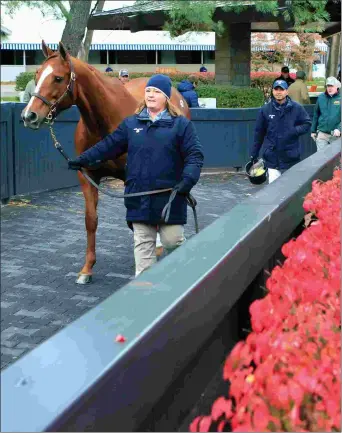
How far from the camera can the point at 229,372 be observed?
280 centimetres

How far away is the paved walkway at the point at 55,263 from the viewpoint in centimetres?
284

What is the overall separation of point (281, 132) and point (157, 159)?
4.38 metres

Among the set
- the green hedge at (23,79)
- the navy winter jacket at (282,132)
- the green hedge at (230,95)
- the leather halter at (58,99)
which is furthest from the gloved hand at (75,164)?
the green hedge at (23,79)

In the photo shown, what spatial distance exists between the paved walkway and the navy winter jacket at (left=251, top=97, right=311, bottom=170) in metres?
1.32

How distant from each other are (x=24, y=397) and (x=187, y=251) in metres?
1.83

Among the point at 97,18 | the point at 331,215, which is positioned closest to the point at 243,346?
the point at 331,215

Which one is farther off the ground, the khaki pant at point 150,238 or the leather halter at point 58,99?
the leather halter at point 58,99

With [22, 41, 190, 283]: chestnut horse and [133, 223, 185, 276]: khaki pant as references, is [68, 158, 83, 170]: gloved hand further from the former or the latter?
[22, 41, 190, 283]: chestnut horse

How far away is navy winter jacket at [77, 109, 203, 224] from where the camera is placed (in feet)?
19.9

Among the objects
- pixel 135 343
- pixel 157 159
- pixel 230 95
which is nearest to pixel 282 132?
pixel 157 159

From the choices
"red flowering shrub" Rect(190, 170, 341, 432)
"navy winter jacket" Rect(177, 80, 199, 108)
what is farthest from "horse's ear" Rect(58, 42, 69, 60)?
"navy winter jacket" Rect(177, 80, 199, 108)

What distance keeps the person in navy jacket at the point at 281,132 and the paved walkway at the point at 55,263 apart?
1.29m

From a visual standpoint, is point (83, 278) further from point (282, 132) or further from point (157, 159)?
point (282, 132)

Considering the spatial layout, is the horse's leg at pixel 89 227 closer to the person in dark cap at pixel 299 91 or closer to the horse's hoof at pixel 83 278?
the horse's hoof at pixel 83 278
